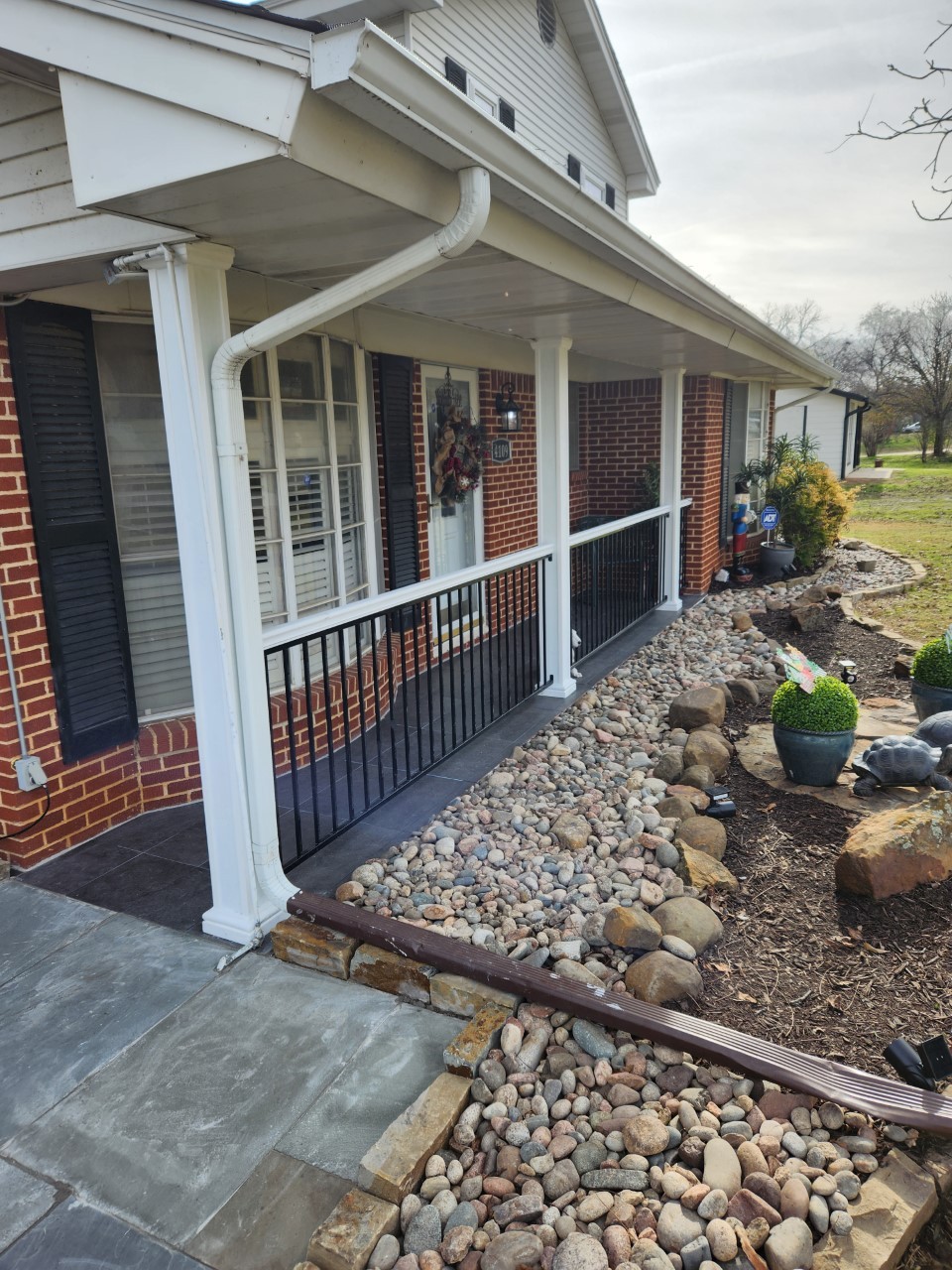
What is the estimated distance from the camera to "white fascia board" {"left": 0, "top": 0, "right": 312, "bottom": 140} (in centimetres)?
187

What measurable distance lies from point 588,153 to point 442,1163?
9887 mm

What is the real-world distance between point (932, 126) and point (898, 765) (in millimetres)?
2669

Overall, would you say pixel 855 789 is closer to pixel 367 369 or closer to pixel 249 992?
pixel 249 992

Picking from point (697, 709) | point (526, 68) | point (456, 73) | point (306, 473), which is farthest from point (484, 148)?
point (526, 68)

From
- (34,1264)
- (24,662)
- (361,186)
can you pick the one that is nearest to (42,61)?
(361,186)

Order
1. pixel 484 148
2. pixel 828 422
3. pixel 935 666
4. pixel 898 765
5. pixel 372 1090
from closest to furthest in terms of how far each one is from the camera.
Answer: pixel 372 1090
pixel 484 148
pixel 898 765
pixel 935 666
pixel 828 422

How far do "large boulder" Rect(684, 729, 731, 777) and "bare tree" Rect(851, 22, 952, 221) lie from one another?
251 centimetres

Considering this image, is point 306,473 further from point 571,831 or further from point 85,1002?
point 85,1002

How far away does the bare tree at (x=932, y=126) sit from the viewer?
3.12 metres

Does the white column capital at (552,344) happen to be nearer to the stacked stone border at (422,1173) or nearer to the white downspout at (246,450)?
the white downspout at (246,450)

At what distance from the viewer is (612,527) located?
609cm

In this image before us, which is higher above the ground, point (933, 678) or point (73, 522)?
point (73, 522)

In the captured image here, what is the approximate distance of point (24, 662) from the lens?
336 centimetres

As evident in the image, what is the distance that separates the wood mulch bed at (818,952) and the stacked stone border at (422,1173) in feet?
1.51
